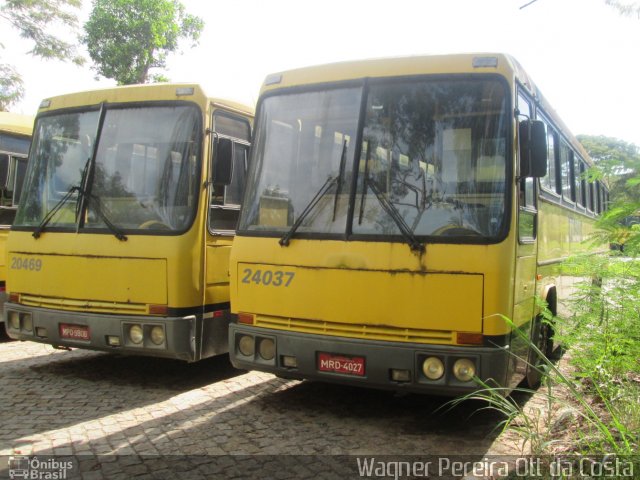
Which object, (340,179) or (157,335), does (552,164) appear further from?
(157,335)

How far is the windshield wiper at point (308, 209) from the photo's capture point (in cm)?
543

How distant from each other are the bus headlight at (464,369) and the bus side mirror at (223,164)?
2.99m

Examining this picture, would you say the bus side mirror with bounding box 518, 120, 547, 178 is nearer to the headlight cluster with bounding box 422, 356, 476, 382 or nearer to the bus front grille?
the bus front grille

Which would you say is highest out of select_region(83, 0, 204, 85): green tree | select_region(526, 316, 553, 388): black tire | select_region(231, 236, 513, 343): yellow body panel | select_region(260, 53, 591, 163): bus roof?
select_region(83, 0, 204, 85): green tree

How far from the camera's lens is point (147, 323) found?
20.9 feet

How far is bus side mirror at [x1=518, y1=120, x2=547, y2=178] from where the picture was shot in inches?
204

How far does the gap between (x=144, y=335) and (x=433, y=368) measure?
2937 millimetres

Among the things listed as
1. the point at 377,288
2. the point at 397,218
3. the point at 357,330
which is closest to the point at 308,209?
the point at 397,218

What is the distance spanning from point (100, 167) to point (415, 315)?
12.3ft

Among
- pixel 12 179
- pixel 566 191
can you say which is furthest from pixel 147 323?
pixel 566 191

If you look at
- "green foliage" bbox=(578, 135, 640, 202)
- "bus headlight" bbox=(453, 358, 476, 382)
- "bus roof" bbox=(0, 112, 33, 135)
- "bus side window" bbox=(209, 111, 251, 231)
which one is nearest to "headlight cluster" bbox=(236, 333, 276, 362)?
"bus side window" bbox=(209, 111, 251, 231)

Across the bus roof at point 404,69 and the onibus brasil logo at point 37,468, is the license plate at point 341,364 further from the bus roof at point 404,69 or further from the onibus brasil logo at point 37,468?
the bus roof at point 404,69

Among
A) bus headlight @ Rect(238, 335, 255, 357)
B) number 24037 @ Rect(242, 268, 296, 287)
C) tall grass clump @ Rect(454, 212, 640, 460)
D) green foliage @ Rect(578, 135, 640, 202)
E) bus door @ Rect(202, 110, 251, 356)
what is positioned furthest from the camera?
bus door @ Rect(202, 110, 251, 356)

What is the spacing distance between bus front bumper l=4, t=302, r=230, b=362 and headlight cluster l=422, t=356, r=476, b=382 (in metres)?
2.53
